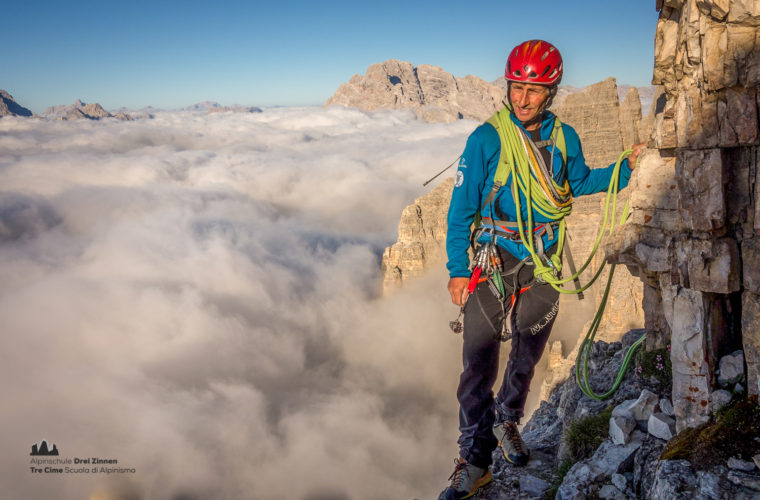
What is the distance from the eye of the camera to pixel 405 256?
3698 inches

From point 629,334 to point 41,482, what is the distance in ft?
445

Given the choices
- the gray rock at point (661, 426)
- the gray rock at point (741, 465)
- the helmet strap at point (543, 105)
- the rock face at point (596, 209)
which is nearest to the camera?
the gray rock at point (741, 465)

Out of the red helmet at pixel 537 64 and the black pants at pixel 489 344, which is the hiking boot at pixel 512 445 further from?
the red helmet at pixel 537 64

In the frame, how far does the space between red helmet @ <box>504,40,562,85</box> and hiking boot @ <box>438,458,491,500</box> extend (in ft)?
14.3

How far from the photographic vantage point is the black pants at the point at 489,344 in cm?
506

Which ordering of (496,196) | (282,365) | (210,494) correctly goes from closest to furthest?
(496,196) < (210,494) < (282,365)

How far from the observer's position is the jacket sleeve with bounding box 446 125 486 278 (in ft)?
15.6

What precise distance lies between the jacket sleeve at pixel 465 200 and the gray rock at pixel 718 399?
101 inches

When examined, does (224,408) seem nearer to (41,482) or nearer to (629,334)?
(41,482)

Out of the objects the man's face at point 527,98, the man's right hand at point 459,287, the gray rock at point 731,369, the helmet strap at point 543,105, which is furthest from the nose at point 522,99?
the gray rock at point 731,369

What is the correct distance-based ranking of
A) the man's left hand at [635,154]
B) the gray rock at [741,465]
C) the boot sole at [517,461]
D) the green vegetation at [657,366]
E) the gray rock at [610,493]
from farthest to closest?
the boot sole at [517,461] < the green vegetation at [657,366] < the man's left hand at [635,154] < the gray rock at [610,493] < the gray rock at [741,465]

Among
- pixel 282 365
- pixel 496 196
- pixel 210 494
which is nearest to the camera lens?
pixel 496 196

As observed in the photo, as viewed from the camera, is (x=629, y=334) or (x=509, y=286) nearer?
(x=509, y=286)

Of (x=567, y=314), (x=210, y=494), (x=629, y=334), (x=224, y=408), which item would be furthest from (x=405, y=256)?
(x=629, y=334)
